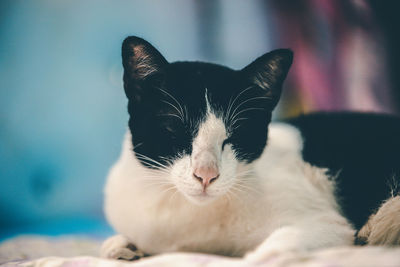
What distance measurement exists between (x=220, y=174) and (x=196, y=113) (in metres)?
0.18

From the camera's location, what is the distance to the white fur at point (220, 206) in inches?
36.1

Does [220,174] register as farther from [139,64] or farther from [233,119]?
[139,64]

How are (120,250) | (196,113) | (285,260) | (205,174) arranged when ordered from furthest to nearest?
1. (120,250)
2. (196,113)
3. (205,174)
4. (285,260)

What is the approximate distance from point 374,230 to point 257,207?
0.32 m

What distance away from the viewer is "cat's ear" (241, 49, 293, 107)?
103 centimetres

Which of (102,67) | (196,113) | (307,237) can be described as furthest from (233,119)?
(102,67)

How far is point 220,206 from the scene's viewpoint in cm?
104

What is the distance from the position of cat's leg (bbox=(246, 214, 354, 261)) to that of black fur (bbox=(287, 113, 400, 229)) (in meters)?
0.15

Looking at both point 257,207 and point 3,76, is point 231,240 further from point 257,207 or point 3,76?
point 3,76

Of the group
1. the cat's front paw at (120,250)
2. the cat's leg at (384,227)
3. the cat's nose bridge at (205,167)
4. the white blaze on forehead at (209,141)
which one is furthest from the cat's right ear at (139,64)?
the cat's leg at (384,227)

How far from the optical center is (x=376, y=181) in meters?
1.18

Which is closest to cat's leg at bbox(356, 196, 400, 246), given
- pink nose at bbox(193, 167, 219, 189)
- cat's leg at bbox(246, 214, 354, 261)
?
cat's leg at bbox(246, 214, 354, 261)

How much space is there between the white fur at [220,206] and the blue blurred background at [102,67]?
0.47 metres

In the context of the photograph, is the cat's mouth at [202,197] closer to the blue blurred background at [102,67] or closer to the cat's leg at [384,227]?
the cat's leg at [384,227]
